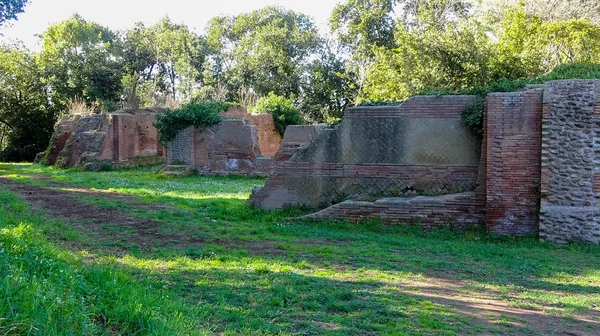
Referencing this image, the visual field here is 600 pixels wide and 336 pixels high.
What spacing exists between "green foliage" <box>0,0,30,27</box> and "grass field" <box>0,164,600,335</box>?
521cm

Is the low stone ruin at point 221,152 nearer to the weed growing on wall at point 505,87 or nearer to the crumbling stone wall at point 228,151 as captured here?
the crumbling stone wall at point 228,151

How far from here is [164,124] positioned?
2184 cm

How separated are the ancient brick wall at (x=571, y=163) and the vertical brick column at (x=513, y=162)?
0.21m

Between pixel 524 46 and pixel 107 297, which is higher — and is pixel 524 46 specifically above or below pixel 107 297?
above

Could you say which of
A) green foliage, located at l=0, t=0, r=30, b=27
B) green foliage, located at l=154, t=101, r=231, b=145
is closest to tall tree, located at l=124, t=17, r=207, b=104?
green foliage, located at l=154, t=101, r=231, b=145

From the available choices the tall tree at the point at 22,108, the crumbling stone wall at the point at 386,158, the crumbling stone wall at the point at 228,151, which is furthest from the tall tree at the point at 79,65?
the crumbling stone wall at the point at 386,158

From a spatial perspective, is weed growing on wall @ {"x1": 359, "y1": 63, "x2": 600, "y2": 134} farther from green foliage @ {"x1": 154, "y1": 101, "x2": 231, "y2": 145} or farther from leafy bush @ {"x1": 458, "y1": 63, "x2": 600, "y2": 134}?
green foliage @ {"x1": 154, "y1": 101, "x2": 231, "y2": 145}

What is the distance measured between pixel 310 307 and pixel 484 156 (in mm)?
5834

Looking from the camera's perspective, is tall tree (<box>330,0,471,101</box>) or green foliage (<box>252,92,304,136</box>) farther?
tall tree (<box>330,0,471,101</box>)

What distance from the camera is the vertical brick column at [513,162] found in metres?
9.29

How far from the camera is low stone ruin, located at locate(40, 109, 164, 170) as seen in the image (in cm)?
2480

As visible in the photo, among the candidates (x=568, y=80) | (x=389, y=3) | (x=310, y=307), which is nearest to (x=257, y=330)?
(x=310, y=307)

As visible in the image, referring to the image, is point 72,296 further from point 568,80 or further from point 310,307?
point 568,80

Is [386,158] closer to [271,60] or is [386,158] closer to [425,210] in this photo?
[425,210]
